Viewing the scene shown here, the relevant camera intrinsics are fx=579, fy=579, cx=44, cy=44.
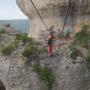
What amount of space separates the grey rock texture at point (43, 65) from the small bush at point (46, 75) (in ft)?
0.51

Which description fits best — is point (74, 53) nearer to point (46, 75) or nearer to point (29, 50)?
point (46, 75)

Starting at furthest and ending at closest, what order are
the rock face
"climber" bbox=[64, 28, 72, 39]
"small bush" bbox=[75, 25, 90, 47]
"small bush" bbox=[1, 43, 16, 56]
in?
the rock face < "climber" bbox=[64, 28, 72, 39] < "small bush" bbox=[75, 25, 90, 47] < "small bush" bbox=[1, 43, 16, 56]

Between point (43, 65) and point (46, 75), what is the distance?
465 millimetres

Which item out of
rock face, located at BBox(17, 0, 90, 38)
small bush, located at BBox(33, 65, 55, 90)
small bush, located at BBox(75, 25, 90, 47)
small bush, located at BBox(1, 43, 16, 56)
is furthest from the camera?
rock face, located at BBox(17, 0, 90, 38)

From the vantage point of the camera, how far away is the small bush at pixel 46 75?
2355cm

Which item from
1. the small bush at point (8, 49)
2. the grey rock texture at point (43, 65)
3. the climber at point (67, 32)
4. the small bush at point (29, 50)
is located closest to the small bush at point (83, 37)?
the climber at point (67, 32)

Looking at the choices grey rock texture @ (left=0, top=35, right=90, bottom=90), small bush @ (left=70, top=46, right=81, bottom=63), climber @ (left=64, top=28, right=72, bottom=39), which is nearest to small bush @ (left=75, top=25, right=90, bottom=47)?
small bush @ (left=70, top=46, right=81, bottom=63)

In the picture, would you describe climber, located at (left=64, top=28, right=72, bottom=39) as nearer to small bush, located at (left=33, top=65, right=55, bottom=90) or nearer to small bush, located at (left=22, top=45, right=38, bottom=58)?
small bush, located at (left=22, top=45, right=38, bottom=58)

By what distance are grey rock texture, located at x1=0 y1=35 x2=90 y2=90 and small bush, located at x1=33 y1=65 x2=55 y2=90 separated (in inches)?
6.1

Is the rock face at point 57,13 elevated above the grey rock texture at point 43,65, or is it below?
above

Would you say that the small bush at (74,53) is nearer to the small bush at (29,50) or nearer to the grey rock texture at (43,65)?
the grey rock texture at (43,65)

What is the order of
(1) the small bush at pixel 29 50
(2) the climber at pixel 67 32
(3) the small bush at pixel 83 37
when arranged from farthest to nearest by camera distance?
(2) the climber at pixel 67 32 < (3) the small bush at pixel 83 37 < (1) the small bush at pixel 29 50

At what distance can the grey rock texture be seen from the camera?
23.6 m

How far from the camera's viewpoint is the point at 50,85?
23.6 metres
